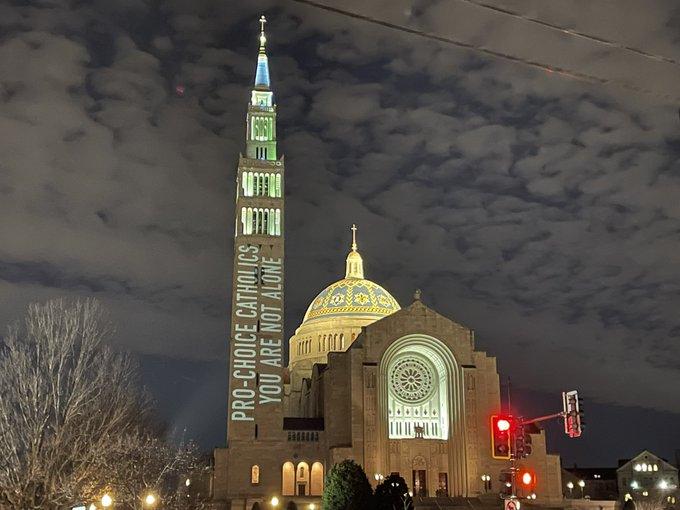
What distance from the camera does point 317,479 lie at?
6481cm

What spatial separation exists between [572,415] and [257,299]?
45.9 meters

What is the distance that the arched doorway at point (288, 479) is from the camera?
210 ft

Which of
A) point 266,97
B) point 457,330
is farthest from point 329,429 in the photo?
point 266,97

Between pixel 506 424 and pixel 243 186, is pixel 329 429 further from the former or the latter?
pixel 506 424

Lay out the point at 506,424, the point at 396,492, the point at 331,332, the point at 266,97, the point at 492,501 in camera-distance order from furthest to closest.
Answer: the point at 331,332 < the point at 266,97 < the point at 492,501 < the point at 396,492 < the point at 506,424

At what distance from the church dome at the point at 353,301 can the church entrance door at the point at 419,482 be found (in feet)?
81.9

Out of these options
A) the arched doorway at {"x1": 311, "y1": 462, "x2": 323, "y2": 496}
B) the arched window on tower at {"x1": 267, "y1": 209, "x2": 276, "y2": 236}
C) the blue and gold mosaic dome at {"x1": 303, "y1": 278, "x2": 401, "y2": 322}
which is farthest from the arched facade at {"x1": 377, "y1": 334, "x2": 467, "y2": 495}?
the blue and gold mosaic dome at {"x1": 303, "y1": 278, "x2": 401, "y2": 322}

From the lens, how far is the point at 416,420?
6856 centimetres

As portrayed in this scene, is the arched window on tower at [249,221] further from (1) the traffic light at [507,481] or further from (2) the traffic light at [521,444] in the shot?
(1) the traffic light at [507,481]

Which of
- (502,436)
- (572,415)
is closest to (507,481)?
(502,436)

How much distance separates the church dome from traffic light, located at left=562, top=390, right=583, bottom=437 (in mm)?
63807

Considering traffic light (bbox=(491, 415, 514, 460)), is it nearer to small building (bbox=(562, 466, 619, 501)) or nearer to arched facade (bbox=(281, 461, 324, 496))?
arched facade (bbox=(281, 461, 324, 496))

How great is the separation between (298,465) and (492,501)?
1640 centimetres

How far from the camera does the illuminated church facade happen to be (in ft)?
209
